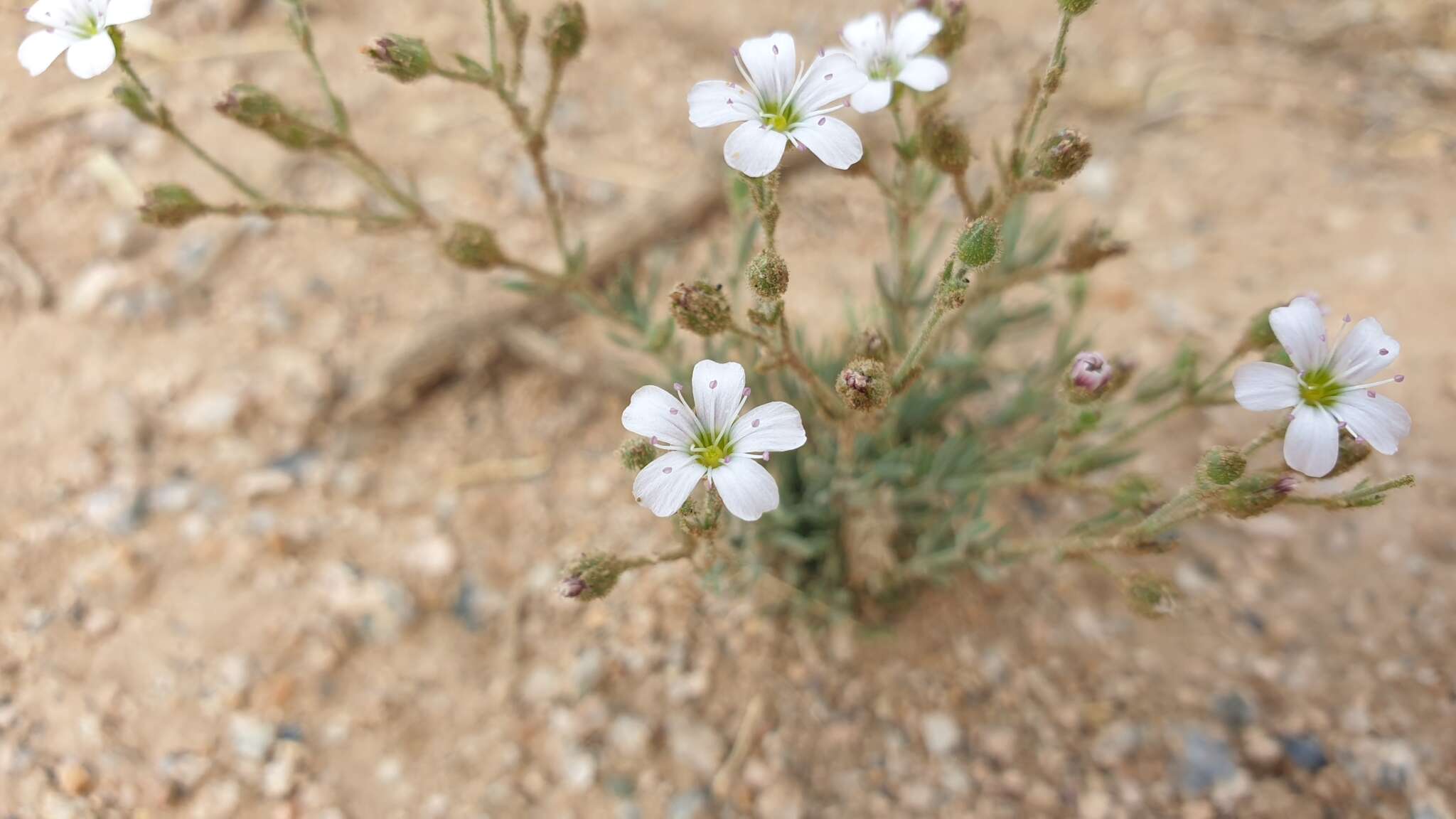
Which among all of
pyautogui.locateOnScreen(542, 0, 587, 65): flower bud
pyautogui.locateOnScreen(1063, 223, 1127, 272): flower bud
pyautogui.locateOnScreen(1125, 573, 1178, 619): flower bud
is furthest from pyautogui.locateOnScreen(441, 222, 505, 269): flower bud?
pyautogui.locateOnScreen(1125, 573, 1178, 619): flower bud

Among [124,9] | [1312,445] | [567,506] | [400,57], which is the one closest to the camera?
[1312,445]

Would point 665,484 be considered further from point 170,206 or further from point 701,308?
point 170,206

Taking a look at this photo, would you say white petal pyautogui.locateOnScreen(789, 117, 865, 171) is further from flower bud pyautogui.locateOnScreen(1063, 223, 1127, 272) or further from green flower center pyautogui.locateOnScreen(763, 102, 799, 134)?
flower bud pyautogui.locateOnScreen(1063, 223, 1127, 272)

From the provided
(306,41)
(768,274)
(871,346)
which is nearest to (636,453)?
(768,274)

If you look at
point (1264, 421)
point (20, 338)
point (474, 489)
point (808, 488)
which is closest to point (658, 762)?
point (808, 488)

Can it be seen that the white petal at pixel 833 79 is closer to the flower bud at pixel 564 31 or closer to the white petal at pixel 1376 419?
the flower bud at pixel 564 31
